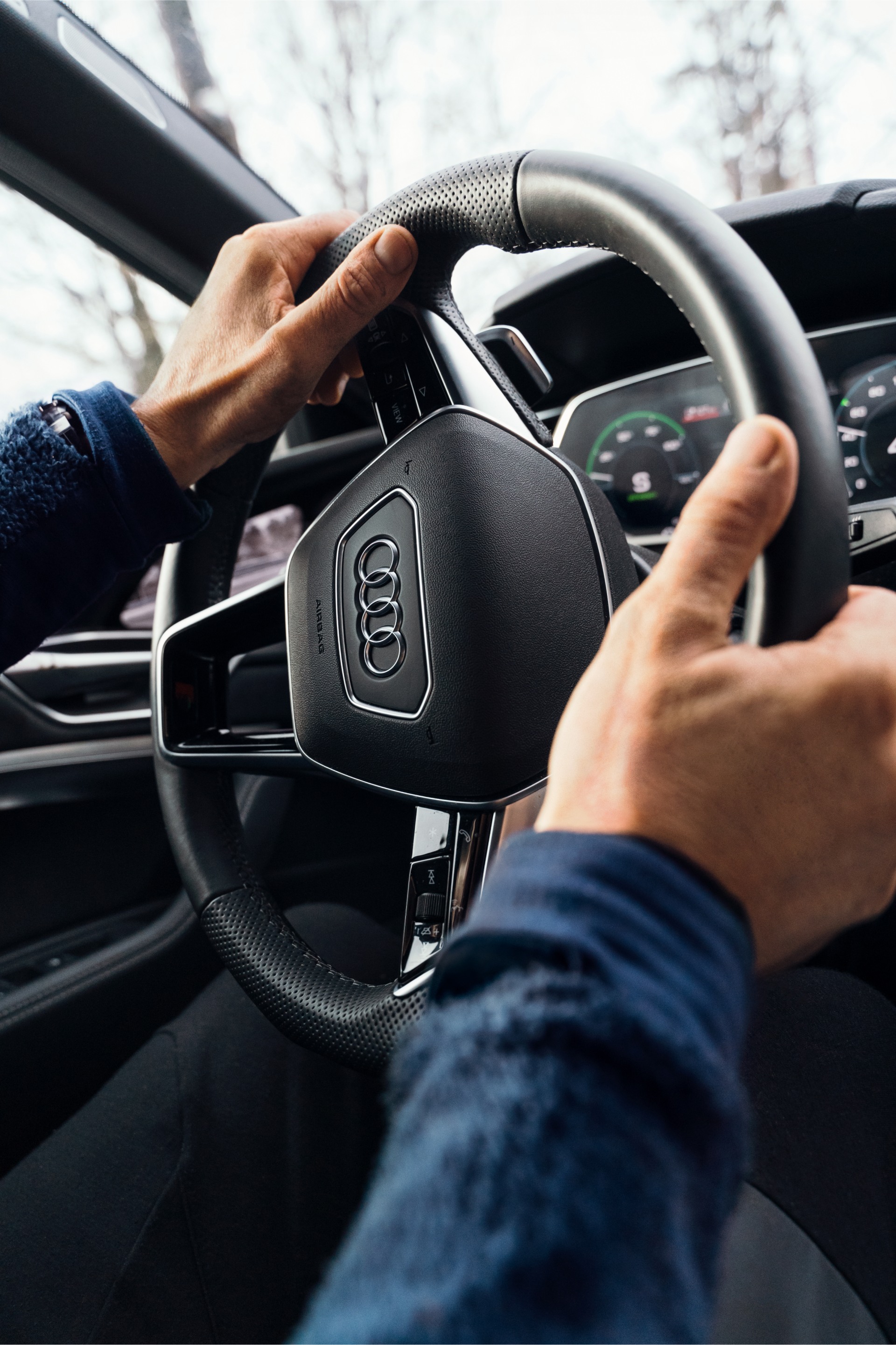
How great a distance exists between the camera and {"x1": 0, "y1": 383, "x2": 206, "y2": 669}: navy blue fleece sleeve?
694 millimetres

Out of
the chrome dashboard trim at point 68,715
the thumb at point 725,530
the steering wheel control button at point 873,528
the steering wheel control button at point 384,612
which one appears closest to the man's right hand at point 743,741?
the thumb at point 725,530

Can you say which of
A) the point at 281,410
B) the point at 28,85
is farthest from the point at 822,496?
the point at 28,85

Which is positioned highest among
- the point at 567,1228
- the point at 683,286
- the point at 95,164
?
the point at 95,164

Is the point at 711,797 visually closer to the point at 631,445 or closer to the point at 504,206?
the point at 504,206

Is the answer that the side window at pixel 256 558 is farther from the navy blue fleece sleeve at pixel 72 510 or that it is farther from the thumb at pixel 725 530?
the thumb at pixel 725 530

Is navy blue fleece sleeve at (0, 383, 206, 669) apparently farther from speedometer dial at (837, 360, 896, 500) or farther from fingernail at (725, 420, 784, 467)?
speedometer dial at (837, 360, 896, 500)

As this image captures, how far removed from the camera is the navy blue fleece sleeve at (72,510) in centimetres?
69

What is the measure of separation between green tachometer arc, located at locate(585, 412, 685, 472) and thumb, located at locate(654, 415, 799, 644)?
2.80 feet

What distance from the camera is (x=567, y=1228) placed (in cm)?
24

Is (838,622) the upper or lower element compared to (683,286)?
lower

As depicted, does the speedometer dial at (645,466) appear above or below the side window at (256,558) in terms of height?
above

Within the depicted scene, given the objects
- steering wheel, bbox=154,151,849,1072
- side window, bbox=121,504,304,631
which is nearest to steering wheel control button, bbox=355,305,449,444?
steering wheel, bbox=154,151,849,1072

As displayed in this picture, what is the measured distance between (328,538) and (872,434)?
2.14 ft

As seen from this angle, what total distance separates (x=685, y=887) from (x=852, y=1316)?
0.54m
